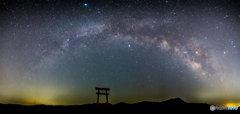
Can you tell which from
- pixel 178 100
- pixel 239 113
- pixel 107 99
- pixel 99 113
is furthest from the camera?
pixel 178 100

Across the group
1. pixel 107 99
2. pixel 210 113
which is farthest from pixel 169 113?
pixel 107 99

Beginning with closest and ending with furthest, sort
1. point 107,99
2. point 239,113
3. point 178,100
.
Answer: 1. point 239,113
2. point 107,99
3. point 178,100

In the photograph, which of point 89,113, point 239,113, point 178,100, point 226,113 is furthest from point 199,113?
point 178,100

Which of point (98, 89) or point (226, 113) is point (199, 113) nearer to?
point (226, 113)

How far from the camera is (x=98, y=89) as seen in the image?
1282 cm

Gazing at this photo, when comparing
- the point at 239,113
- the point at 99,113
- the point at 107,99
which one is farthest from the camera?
the point at 107,99

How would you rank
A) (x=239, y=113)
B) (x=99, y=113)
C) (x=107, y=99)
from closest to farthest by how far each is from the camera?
1. (x=239, y=113)
2. (x=99, y=113)
3. (x=107, y=99)

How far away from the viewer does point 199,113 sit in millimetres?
8938

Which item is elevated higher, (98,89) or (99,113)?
(98,89)

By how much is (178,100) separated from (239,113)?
71196mm

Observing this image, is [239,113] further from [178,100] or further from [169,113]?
[178,100]

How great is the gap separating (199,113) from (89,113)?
6.73 metres

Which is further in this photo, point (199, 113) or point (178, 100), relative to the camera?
point (178, 100)

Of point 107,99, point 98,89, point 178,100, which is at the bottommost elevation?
point 178,100
